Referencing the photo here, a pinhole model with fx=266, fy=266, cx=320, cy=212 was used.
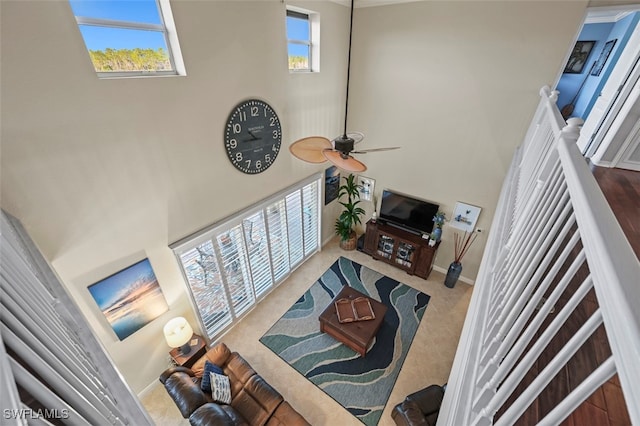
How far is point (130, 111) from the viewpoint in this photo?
8.16ft

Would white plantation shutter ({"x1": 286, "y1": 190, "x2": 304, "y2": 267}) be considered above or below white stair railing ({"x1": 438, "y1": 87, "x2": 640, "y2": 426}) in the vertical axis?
below

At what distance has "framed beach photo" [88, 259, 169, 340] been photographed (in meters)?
2.83

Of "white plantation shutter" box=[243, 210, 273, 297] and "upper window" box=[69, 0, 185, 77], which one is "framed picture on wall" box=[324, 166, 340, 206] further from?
"upper window" box=[69, 0, 185, 77]

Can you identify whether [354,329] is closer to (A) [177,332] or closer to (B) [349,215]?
(A) [177,332]

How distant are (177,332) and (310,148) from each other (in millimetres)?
3001

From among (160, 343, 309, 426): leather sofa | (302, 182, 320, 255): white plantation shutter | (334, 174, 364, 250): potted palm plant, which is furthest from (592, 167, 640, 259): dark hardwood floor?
(302, 182, 320, 255): white plantation shutter

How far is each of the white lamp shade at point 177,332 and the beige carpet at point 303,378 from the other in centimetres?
88

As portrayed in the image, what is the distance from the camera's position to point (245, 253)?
14.1ft

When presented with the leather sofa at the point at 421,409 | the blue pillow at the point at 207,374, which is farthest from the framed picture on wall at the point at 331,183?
the leather sofa at the point at 421,409

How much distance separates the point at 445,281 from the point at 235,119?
4907 mm

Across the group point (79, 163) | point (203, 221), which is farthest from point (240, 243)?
point (79, 163)

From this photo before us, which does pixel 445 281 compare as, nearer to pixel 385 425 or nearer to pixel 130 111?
pixel 385 425

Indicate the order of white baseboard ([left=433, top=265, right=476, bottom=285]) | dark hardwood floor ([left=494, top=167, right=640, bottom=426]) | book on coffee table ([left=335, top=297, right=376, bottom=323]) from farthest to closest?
white baseboard ([left=433, top=265, right=476, bottom=285]), book on coffee table ([left=335, top=297, right=376, bottom=323]), dark hardwood floor ([left=494, top=167, right=640, bottom=426])

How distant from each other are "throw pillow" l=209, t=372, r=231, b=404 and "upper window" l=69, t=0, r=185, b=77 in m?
3.35
